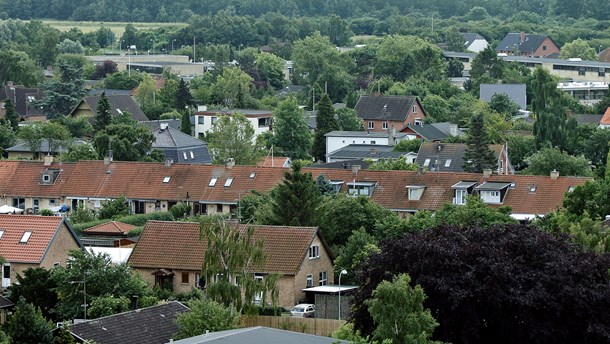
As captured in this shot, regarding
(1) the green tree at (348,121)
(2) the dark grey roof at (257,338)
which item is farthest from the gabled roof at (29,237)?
(1) the green tree at (348,121)

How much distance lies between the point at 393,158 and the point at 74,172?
15376 millimetres

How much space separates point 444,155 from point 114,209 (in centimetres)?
1728

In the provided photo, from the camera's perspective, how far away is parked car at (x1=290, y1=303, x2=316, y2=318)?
41378 mm

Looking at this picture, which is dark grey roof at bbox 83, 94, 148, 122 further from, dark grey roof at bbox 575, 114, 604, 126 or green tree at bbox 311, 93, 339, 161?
dark grey roof at bbox 575, 114, 604, 126

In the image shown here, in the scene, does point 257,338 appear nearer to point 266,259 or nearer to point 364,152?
point 266,259

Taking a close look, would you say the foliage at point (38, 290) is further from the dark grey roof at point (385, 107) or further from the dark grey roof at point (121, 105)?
the dark grey roof at point (385, 107)

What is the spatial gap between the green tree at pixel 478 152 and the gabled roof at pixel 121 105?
26.0m

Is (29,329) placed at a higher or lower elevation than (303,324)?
lower

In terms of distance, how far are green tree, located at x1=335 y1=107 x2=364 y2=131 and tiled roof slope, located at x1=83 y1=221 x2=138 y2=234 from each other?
35.1m

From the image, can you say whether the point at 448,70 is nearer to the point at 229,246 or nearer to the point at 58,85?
the point at 58,85

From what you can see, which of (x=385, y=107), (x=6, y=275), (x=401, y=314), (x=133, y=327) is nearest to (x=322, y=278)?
(x=6, y=275)

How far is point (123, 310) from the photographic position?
37.8 m

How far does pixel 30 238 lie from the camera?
43969mm

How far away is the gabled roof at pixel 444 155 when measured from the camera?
227ft
